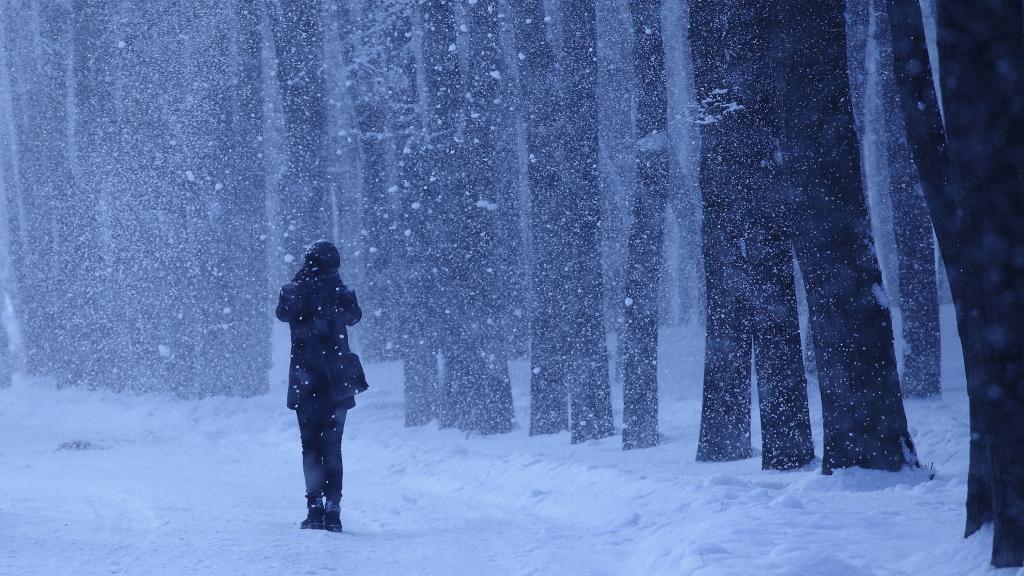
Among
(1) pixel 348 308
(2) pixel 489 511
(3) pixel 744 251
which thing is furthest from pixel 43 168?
(3) pixel 744 251

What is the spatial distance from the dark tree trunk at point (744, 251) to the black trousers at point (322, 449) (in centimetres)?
364

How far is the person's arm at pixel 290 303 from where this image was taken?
811 cm

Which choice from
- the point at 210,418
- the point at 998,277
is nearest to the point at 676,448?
the point at 998,277

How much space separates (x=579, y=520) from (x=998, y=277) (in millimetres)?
4861

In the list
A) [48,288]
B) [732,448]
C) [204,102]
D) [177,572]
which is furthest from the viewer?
[48,288]

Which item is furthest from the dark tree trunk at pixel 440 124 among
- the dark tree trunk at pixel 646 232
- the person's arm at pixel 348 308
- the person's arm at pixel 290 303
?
the person's arm at pixel 290 303

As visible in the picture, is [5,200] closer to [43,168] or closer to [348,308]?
[43,168]

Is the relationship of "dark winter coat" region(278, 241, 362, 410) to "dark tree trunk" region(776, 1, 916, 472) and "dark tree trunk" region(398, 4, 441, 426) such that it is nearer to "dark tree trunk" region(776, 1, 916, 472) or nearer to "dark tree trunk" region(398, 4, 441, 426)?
"dark tree trunk" region(776, 1, 916, 472)

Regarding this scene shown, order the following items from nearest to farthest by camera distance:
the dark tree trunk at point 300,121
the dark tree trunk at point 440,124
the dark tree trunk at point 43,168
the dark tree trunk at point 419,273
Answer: the dark tree trunk at point 440,124 < the dark tree trunk at point 419,273 < the dark tree trunk at point 300,121 < the dark tree trunk at point 43,168

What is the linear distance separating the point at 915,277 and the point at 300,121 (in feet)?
35.2

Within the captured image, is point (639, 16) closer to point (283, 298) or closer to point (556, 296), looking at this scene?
point (556, 296)

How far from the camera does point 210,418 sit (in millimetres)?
20078

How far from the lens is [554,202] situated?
1436 centimetres

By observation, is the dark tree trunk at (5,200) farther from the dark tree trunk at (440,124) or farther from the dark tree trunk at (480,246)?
the dark tree trunk at (480,246)
